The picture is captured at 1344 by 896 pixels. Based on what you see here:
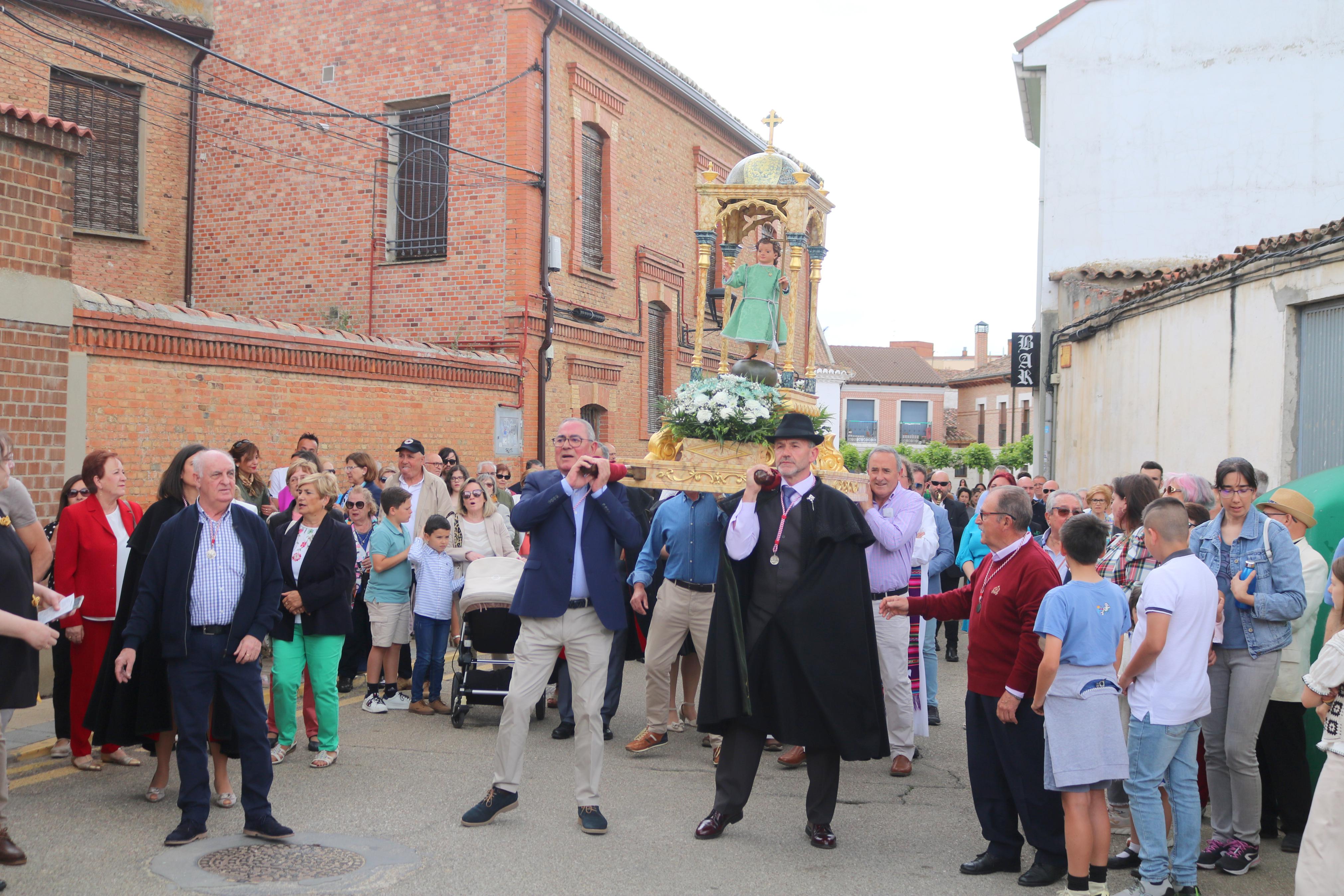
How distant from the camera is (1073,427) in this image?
19156mm

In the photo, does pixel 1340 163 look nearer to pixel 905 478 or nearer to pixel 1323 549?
pixel 905 478

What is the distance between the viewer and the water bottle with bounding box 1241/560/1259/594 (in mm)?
5555

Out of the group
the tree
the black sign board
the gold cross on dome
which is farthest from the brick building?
the gold cross on dome

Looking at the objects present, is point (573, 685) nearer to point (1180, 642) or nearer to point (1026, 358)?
point (1180, 642)

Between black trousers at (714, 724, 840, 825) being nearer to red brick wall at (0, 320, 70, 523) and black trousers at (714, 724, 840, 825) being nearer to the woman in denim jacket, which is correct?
the woman in denim jacket

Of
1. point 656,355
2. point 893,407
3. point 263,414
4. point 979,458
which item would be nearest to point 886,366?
point 893,407

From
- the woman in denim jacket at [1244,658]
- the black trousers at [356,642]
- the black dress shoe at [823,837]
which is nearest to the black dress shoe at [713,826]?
the black dress shoe at [823,837]

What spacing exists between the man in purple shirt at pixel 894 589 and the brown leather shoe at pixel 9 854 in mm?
4955

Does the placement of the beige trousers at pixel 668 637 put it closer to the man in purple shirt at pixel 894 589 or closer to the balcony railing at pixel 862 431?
the man in purple shirt at pixel 894 589

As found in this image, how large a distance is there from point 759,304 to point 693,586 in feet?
8.71

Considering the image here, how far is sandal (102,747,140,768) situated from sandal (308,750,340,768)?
108 cm

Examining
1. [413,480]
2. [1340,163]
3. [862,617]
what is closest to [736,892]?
[862,617]

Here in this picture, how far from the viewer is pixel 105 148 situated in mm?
18328

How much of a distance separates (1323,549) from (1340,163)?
16768 mm
